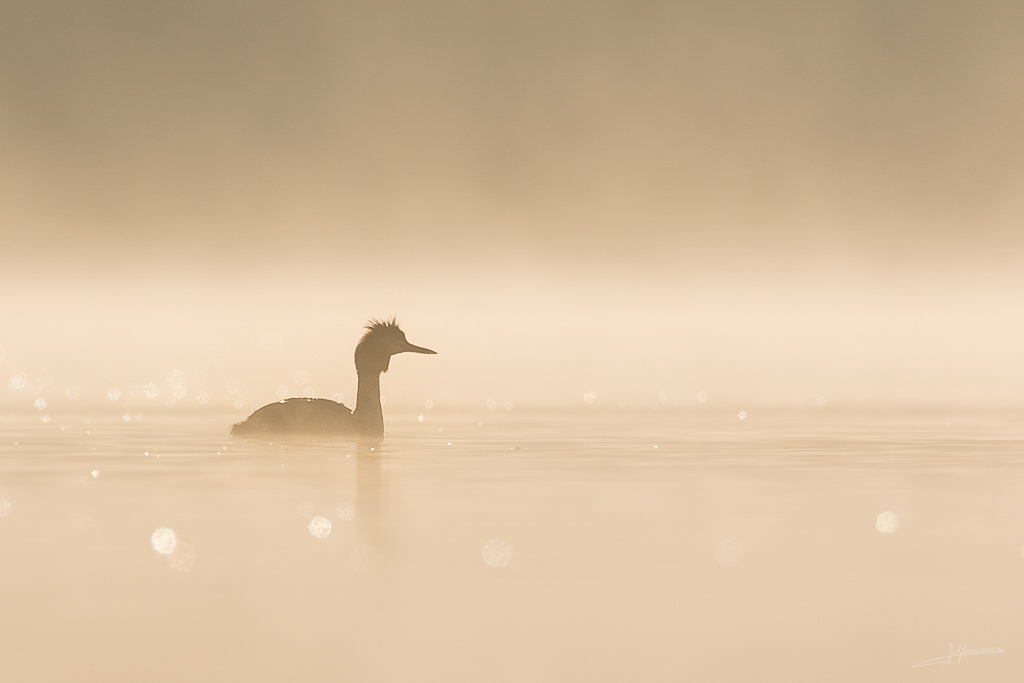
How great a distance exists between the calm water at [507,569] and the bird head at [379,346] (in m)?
4.82

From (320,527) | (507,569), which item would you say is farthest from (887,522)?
(320,527)

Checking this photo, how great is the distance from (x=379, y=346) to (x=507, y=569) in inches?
505

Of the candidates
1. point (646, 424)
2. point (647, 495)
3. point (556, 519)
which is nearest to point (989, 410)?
point (646, 424)

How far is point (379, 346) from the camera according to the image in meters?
20.6

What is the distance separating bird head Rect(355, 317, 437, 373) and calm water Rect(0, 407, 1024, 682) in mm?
4818

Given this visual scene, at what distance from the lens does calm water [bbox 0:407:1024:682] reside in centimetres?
595

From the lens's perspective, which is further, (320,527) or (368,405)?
(368,405)

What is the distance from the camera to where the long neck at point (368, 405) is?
19.5m

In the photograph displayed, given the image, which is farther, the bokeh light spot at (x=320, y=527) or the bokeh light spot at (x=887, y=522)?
the bokeh light spot at (x=887, y=522)

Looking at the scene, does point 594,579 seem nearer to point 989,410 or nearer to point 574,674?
point 574,674

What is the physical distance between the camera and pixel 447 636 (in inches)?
249

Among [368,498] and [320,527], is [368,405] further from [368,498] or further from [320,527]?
[320,527]

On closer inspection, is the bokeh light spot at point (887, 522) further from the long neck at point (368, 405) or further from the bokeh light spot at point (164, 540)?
the long neck at point (368, 405)

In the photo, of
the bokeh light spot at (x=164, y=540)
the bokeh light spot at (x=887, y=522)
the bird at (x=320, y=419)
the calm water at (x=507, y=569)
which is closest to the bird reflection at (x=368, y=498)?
the calm water at (x=507, y=569)
